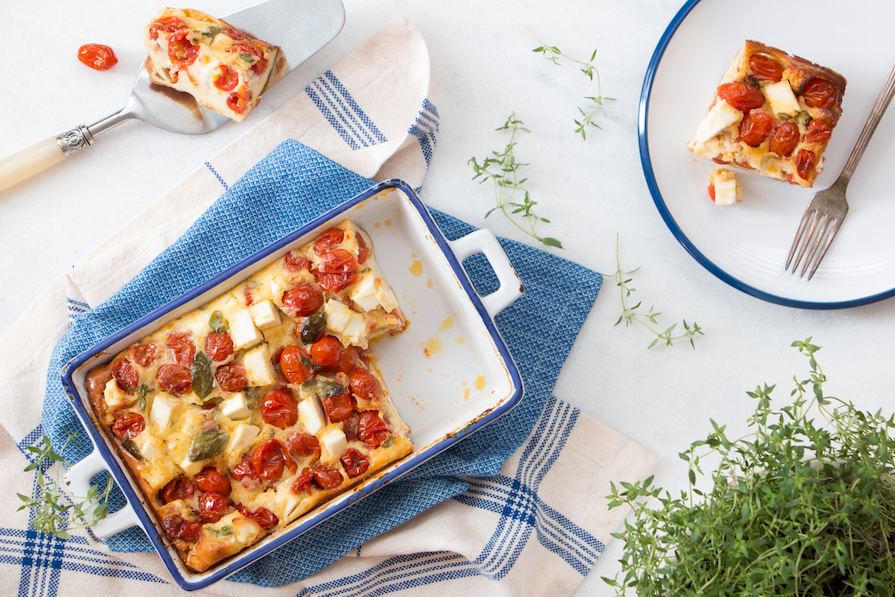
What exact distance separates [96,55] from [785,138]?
320cm

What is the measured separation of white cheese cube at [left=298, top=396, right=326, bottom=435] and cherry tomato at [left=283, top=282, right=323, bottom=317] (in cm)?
37

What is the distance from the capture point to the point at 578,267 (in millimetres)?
3062

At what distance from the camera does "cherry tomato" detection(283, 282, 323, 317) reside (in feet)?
8.55

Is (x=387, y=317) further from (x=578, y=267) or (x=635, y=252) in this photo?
(x=635, y=252)

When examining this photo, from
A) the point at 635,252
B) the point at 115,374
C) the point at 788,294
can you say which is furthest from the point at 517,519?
the point at 115,374

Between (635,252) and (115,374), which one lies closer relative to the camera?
→ (115,374)

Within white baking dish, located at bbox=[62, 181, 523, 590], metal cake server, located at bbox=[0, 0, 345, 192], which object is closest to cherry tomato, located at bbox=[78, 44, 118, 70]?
metal cake server, located at bbox=[0, 0, 345, 192]

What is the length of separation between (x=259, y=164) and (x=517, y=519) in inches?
80.1

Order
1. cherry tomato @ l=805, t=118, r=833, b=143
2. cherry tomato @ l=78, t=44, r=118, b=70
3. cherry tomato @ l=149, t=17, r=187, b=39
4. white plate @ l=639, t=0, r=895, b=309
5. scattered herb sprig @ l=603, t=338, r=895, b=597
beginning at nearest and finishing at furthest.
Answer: scattered herb sprig @ l=603, t=338, r=895, b=597, cherry tomato @ l=805, t=118, r=833, b=143, cherry tomato @ l=149, t=17, r=187, b=39, white plate @ l=639, t=0, r=895, b=309, cherry tomato @ l=78, t=44, r=118, b=70

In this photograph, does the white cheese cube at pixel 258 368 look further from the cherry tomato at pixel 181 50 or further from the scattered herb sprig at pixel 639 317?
the scattered herb sprig at pixel 639 317

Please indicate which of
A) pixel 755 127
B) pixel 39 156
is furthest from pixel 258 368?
pixel 755 127

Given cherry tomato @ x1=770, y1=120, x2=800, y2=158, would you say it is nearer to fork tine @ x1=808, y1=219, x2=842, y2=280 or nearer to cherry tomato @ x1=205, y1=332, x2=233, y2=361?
fork tine @ x1=808, y1=219, x2=842, y2=280

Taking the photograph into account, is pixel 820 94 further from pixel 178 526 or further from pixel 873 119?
pixel 178 526

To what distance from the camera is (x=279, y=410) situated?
2635 mm
